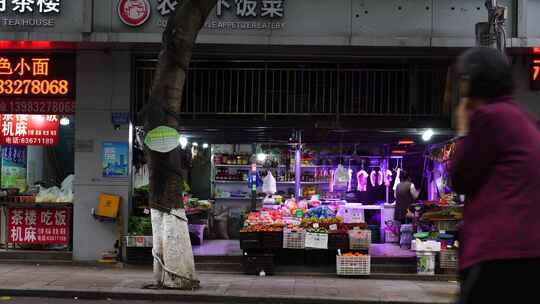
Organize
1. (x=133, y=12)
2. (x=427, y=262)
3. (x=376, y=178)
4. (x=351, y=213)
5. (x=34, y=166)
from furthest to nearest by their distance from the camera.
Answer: (x=376, y=178), (x=351, y=213), (x=34, y=166), (x=133, y=12), (x=427, y=262)

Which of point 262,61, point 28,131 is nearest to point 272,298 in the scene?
point 262,61

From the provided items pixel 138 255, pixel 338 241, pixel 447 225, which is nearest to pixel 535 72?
pixel 447 225

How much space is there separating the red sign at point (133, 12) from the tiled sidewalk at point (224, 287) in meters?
4.80

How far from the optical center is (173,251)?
10.1 meters

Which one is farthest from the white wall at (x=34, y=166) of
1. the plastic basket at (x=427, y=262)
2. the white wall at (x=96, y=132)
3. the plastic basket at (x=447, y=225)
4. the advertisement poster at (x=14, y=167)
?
Answer: the plastic basket at (x=447, y=225)

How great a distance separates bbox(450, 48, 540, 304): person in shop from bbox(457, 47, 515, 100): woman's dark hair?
0.06 m

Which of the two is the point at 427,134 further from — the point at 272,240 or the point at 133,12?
the point at 133,12

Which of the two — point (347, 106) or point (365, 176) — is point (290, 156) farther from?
point (347, 106)

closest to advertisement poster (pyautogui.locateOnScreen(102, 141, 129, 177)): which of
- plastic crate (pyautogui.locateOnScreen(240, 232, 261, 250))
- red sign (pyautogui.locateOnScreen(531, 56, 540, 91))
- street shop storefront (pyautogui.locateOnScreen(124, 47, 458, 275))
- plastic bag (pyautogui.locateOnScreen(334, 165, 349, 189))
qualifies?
street shop storefront (pyautogui.locateOnScreen(124, 47, 458, 275))

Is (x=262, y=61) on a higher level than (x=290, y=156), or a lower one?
higher

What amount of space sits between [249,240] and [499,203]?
10.3m

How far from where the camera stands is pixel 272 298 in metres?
10.1

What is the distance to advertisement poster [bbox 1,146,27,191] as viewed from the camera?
14.1 m

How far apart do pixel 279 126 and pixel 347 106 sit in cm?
152
